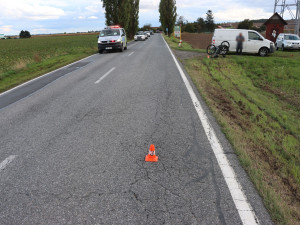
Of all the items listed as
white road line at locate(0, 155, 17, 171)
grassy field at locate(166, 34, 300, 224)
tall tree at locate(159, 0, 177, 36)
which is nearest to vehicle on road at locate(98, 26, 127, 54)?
grassy field at locate(166, 34, 300, 224)

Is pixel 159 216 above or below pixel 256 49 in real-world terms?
below

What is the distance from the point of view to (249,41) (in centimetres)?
1762

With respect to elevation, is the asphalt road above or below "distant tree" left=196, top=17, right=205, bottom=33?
below

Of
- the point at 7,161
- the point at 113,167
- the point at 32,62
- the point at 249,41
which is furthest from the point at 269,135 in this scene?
the point at 32,62

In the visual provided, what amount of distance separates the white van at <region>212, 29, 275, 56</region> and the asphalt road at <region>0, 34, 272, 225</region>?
522 inches

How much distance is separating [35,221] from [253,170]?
105 inches

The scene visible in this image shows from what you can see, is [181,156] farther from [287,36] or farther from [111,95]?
[287,36]

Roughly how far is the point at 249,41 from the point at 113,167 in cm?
1718

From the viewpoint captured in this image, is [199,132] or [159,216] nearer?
Answer: [159,216]

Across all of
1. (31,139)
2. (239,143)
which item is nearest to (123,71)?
(31,139)

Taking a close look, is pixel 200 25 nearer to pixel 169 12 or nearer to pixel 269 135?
pixel 169 12

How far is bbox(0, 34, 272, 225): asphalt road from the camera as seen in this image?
2.56m

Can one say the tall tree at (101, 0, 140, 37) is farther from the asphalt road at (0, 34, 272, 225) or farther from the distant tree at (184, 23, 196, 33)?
the distant tree at (184, 23, 196, 33)

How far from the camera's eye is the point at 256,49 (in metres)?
17.6
